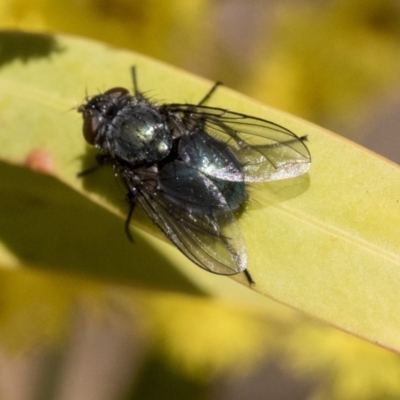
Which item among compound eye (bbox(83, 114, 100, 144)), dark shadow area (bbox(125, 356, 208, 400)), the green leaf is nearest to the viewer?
the green leaf

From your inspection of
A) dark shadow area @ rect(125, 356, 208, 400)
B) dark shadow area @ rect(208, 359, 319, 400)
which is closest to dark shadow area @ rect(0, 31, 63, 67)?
dark shadow area @ rect(125, 356, 208, 400)

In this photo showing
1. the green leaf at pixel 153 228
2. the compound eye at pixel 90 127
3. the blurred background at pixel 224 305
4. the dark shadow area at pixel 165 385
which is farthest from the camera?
the dark shadow area at pixel 165 385

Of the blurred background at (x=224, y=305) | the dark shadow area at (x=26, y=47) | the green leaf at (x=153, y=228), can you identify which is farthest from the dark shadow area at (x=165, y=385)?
the dark shadow area at (x=26, y=47)

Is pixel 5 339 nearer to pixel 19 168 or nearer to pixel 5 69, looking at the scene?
pixel 19 168

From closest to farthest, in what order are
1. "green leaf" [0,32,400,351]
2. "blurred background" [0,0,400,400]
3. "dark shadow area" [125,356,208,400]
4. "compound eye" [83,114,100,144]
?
"green leaf" [0,32,400,351], "compound eye" [83,114,100,144], "blurred background" [0,0,400,400], "dark shadow area" [125,356,208,400]

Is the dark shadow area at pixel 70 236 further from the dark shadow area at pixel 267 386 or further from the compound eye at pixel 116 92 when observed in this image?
the dark shadow area at pixel 267 386

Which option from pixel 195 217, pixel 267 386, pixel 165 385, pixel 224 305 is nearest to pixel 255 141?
pixel 195 217

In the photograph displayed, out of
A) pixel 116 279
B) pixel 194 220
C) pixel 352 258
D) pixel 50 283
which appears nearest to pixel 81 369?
pixel 50 283

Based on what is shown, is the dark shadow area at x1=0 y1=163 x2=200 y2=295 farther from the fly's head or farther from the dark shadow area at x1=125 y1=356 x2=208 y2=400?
the dark shadow area at x1=125 y1=356 x2=208 y2=400
